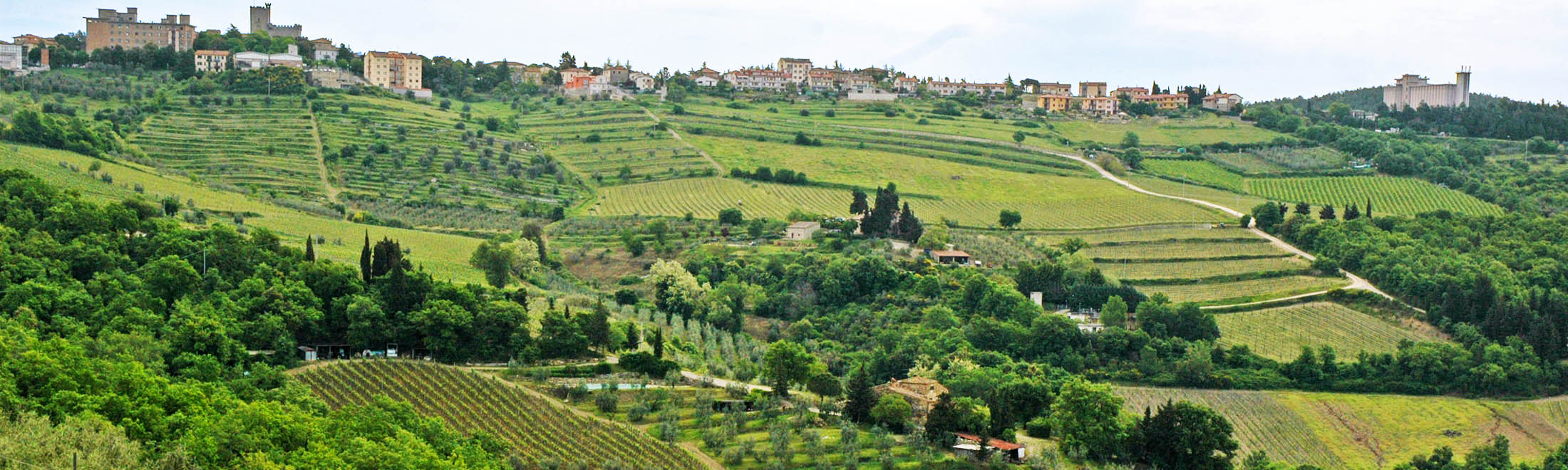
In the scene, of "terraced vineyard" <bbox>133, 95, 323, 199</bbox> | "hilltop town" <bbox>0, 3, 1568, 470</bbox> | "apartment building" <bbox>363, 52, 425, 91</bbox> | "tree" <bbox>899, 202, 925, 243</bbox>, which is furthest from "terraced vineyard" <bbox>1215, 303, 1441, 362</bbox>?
"apartment building" <bbox>363, 52, 425, 91</bbox>

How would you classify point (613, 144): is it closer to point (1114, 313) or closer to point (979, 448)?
point (1114, 313)

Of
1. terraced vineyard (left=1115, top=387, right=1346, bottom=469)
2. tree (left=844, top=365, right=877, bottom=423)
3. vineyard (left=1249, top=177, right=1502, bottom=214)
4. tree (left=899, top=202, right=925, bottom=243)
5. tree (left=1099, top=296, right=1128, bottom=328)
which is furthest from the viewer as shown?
vineyard (left=1249, top=177, right=1502, bottom=214)

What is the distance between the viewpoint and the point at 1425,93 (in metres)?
136

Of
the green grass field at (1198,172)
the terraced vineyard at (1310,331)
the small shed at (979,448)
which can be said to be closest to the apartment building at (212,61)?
the green grass field at (1198,172)

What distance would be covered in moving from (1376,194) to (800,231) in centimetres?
3720

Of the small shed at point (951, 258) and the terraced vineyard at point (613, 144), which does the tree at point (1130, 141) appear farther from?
the small shed at point (951, 258)

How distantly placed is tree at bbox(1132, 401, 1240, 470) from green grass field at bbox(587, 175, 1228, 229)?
3425cm

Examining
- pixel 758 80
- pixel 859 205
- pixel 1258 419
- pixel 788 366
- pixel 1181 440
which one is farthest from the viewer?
pixel 758 80

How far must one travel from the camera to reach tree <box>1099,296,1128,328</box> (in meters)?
61.1

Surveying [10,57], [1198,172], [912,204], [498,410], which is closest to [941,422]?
[498,410]

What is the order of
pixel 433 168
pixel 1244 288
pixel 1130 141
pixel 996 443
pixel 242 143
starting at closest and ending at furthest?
pixel 996 443 < pixel 1244 288 < pixel 242 143 < pixel 433 168 < pixel 1130 141

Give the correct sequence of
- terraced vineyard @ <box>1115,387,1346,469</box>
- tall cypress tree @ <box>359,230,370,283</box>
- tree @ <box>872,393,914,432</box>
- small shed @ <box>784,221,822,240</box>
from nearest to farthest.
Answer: tree @ <box>872,393,914,432</box>
tall cypress tree @ <box>359,230,370,283</box>
terraced vineyard @ <box>1115,387,1346,469</box>
small shed @ <box>784,221,822,240</box>

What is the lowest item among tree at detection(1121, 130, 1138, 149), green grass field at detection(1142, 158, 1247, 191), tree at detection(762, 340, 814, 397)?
tree at detection(762, 340, 814, 397)

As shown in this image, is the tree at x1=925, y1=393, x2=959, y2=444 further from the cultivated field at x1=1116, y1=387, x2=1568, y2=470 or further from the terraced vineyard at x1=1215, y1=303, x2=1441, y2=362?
the terraced vineyard at x1=1215, y1=303, x2=1441, y2=362
